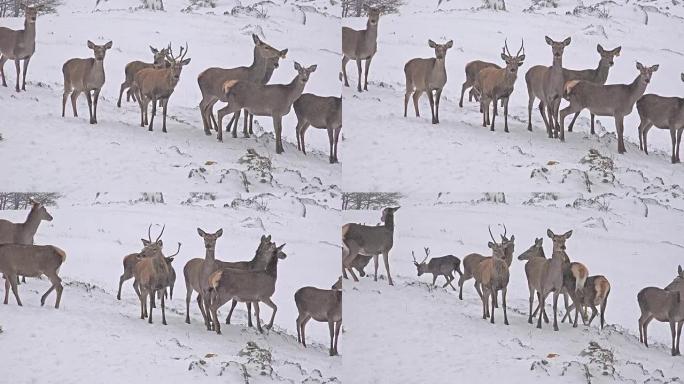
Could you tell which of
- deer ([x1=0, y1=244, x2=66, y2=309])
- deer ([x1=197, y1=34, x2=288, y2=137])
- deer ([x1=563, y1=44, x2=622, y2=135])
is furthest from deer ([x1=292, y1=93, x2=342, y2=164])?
deer ([x1=0, y1=244, x2=66, y2=309])

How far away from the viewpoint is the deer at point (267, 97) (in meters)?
6.34

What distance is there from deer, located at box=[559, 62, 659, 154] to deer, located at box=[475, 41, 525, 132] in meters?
0.34

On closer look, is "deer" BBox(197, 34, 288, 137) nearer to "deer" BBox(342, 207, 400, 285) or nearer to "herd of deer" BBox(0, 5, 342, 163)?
"herd of deer" BBox(0, 5, 342, 163)

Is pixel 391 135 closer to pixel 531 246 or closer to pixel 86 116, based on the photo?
pixel 531 246

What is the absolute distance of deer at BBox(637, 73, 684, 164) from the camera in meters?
6.34

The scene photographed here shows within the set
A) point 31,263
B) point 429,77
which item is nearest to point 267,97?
point 429,77

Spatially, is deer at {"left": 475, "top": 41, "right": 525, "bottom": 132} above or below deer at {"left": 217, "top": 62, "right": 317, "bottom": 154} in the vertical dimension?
above

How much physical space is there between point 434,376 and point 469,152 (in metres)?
1.38

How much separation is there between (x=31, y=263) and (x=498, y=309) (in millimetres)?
2745

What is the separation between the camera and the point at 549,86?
6383 mm

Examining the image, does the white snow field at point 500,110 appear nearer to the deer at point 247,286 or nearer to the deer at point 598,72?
the deer at point 598,72

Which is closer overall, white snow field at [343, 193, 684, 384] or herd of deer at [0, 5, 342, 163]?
white snow field at [343, 193, 684, 384]

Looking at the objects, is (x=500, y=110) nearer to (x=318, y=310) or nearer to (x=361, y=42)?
(x=361, y=42)

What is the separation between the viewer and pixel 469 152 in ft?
20.9
